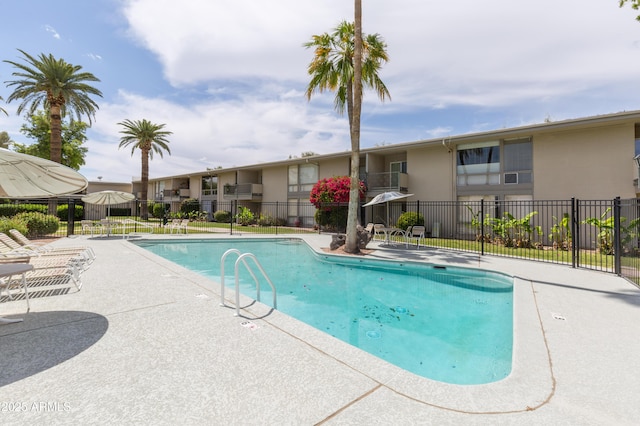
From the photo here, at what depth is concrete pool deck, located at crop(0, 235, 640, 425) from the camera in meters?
2.31

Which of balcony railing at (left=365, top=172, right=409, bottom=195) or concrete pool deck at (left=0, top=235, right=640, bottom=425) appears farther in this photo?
balcony railing at (left=365, top=172, right=409, bottom=195)

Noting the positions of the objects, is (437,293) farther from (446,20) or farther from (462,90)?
(462,90)

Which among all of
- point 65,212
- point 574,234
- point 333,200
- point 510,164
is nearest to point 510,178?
point 510,164

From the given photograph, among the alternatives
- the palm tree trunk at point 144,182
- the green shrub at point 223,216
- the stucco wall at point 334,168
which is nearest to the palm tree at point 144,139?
the palm tree trunk at point 144,182

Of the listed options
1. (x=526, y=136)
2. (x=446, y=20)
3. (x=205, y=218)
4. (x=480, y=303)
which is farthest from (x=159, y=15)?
(x=205, y=218)

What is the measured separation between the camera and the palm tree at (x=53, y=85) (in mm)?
20938

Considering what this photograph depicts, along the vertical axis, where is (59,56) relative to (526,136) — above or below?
above

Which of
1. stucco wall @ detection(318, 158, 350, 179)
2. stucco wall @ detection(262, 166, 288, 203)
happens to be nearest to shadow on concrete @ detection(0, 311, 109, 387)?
stucco wall @ detection(318, 158, 350, 179)

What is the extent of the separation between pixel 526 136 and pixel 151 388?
63.1 ft

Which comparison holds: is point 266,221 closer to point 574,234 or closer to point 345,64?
point 345,64

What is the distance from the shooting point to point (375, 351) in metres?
4.64

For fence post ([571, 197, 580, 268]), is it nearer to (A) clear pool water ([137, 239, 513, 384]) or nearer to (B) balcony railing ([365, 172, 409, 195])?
(A) clear pool water ([137, 239, 513, 384])

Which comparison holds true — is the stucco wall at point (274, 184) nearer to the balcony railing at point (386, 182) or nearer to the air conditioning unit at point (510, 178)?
the balcony railing at point (386, 182)

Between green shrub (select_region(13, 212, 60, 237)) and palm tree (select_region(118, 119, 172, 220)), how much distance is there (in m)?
15.8
